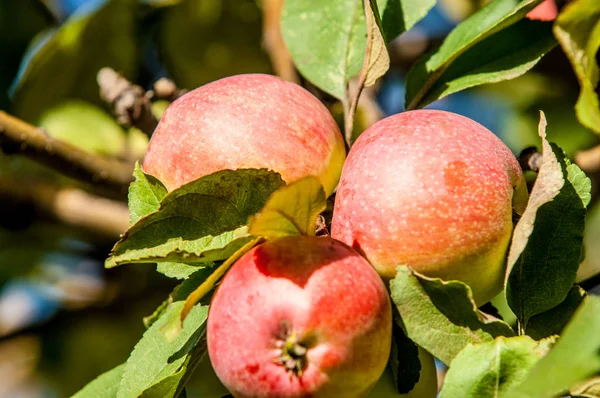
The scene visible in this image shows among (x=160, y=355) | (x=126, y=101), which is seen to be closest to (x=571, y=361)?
(x=160, y=355)

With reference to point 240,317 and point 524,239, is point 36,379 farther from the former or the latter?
point 524,239

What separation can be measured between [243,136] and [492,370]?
34cm

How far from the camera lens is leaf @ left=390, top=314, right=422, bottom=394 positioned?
83 centimetres

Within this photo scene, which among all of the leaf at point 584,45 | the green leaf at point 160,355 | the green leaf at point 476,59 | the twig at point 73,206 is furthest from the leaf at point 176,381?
the twig at point 73,206

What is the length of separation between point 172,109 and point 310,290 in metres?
0.31

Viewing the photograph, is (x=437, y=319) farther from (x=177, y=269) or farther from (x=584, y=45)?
(x=584, y=45)

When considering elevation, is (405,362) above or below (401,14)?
below

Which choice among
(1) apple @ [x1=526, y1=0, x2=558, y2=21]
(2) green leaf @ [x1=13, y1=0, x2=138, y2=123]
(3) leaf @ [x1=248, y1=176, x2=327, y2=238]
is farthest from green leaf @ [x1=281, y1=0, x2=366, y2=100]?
(2) green leaf @ [x1=13, y1=0, x2=138, y2=123]

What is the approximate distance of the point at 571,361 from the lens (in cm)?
62

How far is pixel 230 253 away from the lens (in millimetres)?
796

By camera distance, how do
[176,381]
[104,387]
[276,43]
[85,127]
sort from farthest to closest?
[85,127]
[276,43]
[104,387]
[176,381]

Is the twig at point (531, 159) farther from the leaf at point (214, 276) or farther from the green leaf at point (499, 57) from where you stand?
the leaf at point (214, 276)

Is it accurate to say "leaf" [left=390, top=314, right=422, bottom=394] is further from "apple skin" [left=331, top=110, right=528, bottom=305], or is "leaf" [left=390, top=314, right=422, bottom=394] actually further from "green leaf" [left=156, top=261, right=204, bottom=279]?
"green leaf" [left=156, top=261, right=204, bottom=279]

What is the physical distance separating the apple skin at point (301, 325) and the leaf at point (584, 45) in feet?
1.42
